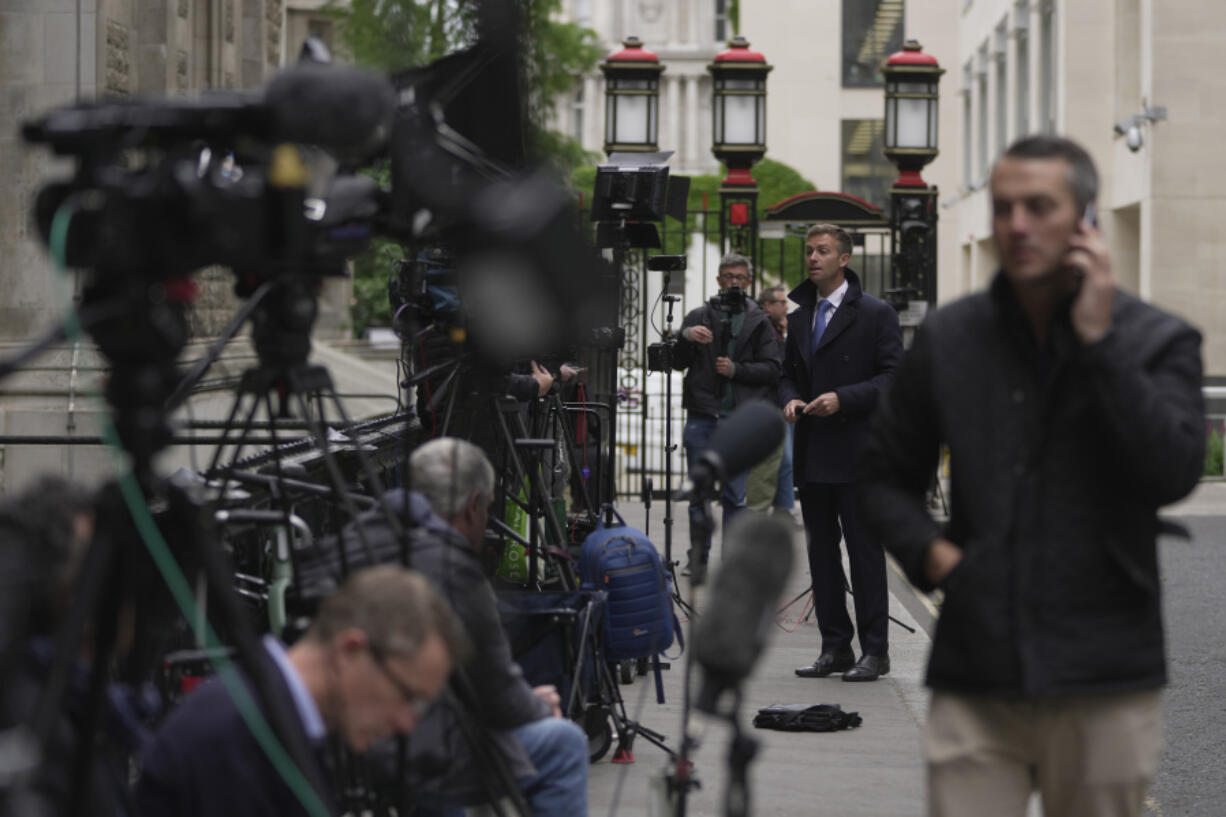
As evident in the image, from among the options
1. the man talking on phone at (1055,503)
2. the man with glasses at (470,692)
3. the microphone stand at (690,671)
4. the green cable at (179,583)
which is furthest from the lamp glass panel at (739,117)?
the green cable at (179,583)

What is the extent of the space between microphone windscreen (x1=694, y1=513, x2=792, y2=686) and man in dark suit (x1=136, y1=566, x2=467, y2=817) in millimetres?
536

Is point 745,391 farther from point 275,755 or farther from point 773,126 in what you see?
point 773,126

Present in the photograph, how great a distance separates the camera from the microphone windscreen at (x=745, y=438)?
410 cm

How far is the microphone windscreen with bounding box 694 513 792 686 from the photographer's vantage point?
310 centimetres

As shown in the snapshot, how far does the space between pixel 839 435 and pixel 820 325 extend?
62 centimetres

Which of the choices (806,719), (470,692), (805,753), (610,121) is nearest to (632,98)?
(610,121)

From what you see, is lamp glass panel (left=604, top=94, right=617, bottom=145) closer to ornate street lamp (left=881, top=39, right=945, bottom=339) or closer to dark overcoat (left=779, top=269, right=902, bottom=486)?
ornate street lamp (left=881, top=39, right=945, bottom=339)

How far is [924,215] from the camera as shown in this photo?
1759 cm

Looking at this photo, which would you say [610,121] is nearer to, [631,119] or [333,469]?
[631,119]

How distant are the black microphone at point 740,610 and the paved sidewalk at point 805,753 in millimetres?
2318

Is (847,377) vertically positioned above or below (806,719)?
above

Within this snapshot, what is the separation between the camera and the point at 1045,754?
3637mm

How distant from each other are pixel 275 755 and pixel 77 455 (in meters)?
10.2

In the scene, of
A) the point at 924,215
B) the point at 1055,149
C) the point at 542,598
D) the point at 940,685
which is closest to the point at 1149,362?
the point at 1055,149
